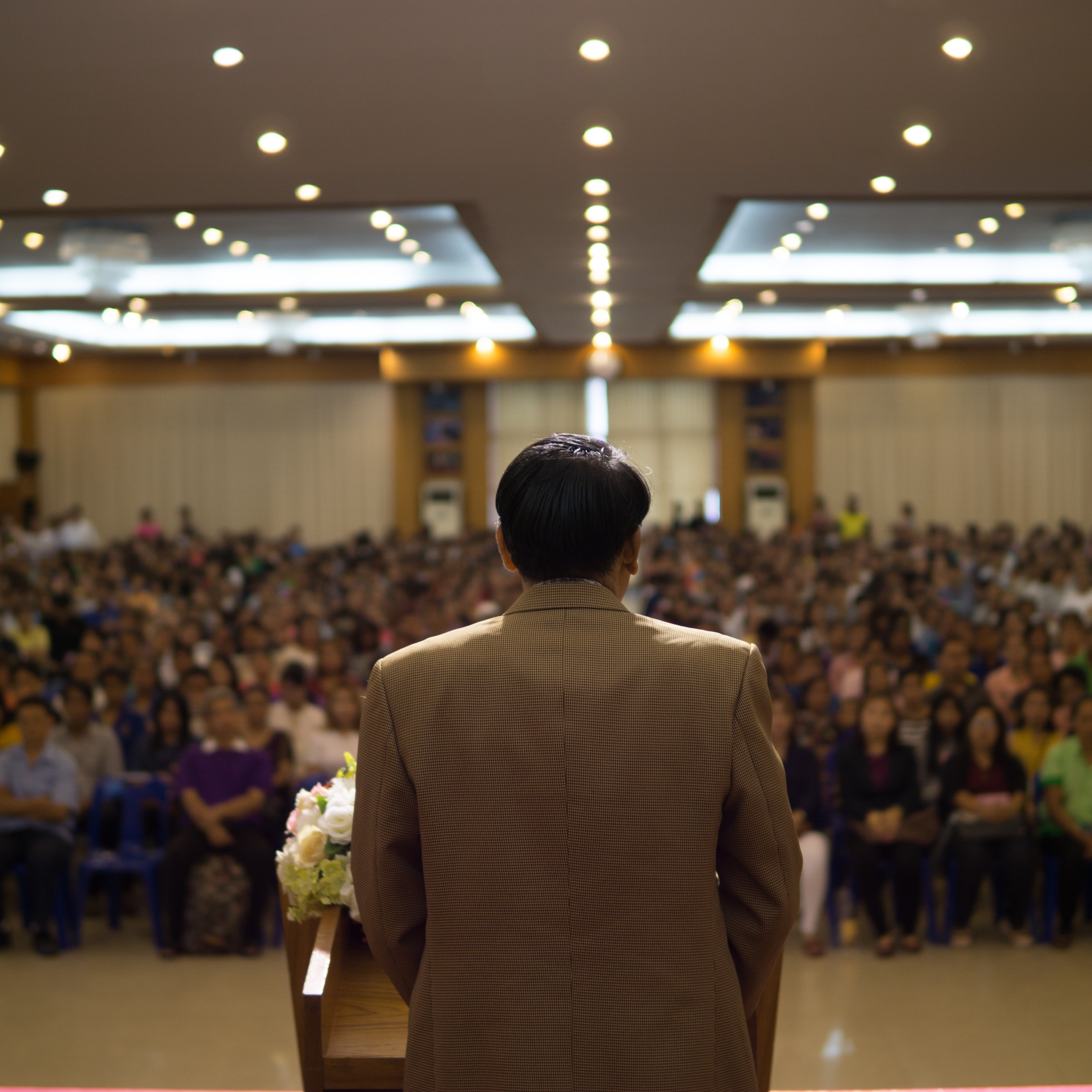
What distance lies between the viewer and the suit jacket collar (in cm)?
159

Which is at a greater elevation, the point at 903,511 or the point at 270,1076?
the point at 903,511

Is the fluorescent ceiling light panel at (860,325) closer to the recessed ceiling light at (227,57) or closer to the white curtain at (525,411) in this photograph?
the white curtain at (525,411)

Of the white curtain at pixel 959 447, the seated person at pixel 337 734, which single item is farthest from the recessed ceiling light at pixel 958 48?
the white curtain at pixel 959 447

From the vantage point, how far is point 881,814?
5.80 metres

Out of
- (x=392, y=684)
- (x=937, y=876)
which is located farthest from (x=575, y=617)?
(x=937, y=876)

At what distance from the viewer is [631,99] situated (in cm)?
614

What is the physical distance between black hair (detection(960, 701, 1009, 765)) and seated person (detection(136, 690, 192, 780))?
4056 millimetres

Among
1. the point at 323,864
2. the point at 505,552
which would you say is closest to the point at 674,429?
the point at 323,864

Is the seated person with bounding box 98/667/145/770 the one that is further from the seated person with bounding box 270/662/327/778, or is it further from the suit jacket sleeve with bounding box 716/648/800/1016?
the suit jacket sleeve with bounding box 716/648/800/1016

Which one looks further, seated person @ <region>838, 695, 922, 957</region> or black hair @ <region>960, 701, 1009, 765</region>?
black hair @ <region>960, 701, 1009, 765</region>

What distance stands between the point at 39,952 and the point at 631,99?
4.99m

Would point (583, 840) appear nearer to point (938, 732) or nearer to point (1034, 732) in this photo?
point (938, 732)

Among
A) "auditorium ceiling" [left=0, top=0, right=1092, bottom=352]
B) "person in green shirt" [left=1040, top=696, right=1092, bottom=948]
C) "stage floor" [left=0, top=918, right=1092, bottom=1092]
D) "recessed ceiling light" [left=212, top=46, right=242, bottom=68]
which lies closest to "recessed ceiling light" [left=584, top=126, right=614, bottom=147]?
"auditorium ceiling" [left=0, top=0, right=1092, bottom=352]

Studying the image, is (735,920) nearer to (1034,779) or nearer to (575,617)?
(575,617)
